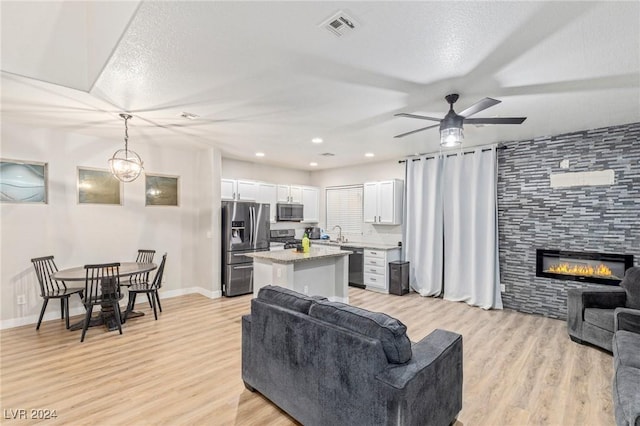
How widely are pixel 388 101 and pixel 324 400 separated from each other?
2.77 metres

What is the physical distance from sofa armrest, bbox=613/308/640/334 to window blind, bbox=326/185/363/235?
4.63 m

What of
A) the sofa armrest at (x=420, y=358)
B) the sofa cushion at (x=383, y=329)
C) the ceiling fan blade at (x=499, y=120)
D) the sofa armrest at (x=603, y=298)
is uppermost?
the ceiling fan blade at (x=499, y=120)

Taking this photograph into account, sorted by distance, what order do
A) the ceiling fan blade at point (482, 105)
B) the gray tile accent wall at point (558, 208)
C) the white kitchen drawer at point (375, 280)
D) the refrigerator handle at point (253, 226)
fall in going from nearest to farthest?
the ceiling fan blade at point (482, 105), the gray tile accent wall at point (558, 208), the refrigerator handle at point (253, 226), the white kitchen drawer at point (375, 280)

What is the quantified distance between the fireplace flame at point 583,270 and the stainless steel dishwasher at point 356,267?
316 cm

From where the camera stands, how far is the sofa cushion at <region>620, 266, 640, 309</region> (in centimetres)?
346

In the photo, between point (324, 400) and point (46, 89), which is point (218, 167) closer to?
point (46, 89)

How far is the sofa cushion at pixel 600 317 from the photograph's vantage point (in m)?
3.34

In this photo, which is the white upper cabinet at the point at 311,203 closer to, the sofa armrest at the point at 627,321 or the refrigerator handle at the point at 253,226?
the refrigerator handle at the point at 253,226

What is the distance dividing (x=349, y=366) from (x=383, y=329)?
0.30m

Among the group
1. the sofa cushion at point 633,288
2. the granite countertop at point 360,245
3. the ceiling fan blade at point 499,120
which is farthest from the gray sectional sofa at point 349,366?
the granite countertop at point 360,245

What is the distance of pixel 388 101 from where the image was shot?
3256 millimetres

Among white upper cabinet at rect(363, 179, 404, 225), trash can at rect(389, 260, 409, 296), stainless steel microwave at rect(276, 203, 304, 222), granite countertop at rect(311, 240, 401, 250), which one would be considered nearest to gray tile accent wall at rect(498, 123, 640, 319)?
trash can at rect(389, 260, 409, 296)

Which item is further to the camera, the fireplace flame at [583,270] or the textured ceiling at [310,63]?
the fireplace flame at [583,270]

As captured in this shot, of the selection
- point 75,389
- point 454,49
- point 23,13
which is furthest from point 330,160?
point 75,389
